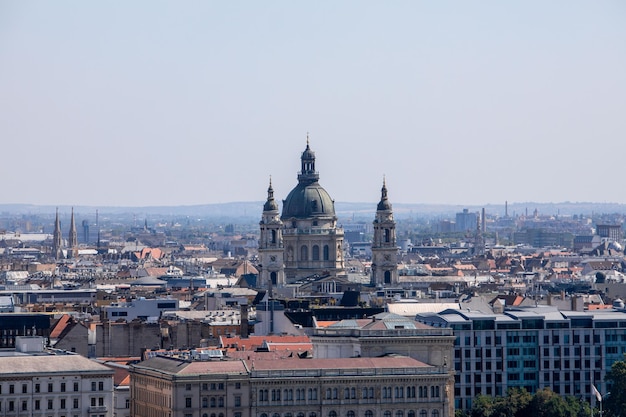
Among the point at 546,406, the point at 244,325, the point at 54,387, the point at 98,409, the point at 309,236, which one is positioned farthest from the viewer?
the point at 309,236

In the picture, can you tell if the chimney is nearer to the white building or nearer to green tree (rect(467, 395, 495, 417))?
the white building

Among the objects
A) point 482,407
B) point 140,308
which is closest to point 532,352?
point 482,407

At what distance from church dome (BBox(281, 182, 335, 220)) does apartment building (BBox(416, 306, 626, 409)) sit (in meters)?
75.1

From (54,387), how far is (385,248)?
3808 inches

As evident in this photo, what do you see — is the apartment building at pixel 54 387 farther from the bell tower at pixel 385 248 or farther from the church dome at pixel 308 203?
the church dome at pixel 308 203

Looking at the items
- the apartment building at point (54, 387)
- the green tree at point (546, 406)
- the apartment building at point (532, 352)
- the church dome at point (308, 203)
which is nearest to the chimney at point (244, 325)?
the apartment building at point (532, 352)

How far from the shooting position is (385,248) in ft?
636

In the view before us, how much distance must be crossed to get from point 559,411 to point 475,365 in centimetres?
1077

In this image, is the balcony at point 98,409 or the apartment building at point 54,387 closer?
the apartment building at point 54,387

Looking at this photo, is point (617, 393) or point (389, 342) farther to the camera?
point (617, 393)

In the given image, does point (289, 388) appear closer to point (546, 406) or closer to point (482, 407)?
point (482, 407)

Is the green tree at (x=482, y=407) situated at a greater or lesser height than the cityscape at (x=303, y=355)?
lesser

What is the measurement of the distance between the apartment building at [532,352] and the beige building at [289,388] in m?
13.1

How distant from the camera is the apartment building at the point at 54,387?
97375 mm
